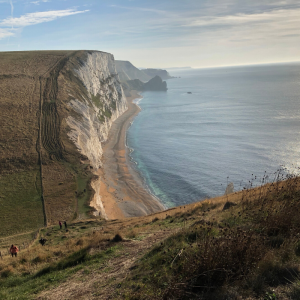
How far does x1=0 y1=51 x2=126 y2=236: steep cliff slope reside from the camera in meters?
29.5

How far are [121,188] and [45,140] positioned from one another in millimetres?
16602

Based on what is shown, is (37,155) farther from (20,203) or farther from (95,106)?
(95,106)

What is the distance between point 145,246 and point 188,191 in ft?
112

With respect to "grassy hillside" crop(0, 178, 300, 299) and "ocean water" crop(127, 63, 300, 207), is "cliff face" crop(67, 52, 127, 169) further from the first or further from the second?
"grassy hillside" crop(0, 178, 300, 299)

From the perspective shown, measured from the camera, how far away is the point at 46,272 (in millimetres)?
9180

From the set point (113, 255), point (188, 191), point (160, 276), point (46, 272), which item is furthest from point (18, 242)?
point (188, 191)

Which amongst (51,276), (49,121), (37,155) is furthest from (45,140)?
(51,276)

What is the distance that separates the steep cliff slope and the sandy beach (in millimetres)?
3275

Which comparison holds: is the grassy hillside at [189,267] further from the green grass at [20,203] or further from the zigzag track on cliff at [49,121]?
the zigzag track on cliff at [49,121]

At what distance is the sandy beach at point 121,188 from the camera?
36.9m

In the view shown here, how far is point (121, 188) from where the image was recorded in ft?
143

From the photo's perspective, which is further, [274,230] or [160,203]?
[160,203]

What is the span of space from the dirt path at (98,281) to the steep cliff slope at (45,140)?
21178 millimetres

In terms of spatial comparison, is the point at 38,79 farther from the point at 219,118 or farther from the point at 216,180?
the point at 219,118
